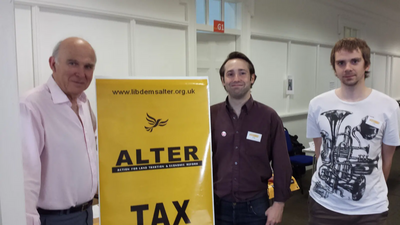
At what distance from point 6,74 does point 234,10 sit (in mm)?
4126

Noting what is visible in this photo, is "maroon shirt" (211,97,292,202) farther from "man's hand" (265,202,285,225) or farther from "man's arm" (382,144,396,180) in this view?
"man's arm" (382,144,396,180)

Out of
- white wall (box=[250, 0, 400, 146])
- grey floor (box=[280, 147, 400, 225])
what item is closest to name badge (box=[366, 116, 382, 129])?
grey floor (box=[280, 147, 400, 225])

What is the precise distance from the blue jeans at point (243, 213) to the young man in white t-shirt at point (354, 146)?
15.0 inches

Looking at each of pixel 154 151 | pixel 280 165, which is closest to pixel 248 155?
pixel 280 165

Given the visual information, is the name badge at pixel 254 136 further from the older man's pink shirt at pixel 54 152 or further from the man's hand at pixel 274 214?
the older man's pink shirt at pixel 54 152

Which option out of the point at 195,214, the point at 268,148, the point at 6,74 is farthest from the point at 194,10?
the point at 6,74

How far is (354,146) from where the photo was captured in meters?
1.57

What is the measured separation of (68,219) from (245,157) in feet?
3.27

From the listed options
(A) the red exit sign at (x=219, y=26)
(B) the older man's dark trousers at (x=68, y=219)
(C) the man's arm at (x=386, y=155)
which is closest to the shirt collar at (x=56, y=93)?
(B) the older man's dark trousers at (x=68, y=219)

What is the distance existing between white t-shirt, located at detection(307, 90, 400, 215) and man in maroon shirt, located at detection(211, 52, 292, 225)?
276 mm

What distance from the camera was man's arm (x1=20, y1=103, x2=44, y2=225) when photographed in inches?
47.8

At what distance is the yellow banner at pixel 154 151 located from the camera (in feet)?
4.46

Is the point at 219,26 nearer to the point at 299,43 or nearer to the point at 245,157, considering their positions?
the point at 299,43

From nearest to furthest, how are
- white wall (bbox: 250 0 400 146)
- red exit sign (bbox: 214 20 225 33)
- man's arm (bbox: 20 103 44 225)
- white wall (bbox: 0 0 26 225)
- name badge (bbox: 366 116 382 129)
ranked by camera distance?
white wall (bbox: 0 0 26 225) < man's arm (bbox: 20 103 44 225) < name badge (bbox: 366 116 382 129) < red exit sign (bbox: 214 20 225 33) < white wall (bbox: 250 0 400 146)
